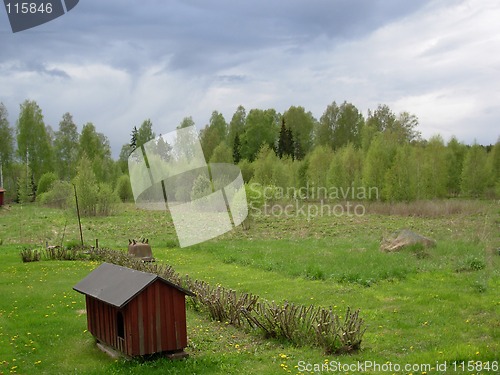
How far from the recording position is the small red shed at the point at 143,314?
9.09 m

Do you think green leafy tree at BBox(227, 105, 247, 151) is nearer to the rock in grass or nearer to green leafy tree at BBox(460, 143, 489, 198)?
green leafy tree at BBox(460, 143, 489, 198)

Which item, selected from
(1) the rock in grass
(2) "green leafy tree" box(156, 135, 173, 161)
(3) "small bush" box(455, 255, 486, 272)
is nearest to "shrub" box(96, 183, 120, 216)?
(2) "green leafy tree" box(156, 135, 173, 161)

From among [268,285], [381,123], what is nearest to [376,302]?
[268,285]

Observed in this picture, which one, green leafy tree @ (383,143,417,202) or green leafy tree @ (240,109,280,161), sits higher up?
green leafy tree @ (240,109,280,161)

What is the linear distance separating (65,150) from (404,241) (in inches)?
2462

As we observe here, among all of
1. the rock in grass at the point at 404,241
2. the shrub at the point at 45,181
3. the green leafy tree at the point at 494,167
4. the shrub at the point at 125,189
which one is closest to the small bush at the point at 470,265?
the rock in grass at the point at 404,241

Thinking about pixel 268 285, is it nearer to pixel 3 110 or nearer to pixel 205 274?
pixel 205 274

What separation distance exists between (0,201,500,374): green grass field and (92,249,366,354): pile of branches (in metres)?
0.25

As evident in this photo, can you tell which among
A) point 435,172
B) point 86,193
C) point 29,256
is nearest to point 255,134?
point 435,172

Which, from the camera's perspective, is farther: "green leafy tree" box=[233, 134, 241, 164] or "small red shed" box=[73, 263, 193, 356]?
"green leafy tree" box=[233, 134, 241, 164]

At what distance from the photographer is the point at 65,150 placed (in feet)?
238

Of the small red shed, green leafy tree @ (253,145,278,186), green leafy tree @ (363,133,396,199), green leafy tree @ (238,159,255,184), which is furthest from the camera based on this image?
green leafy tree @ (238,159,255,184)

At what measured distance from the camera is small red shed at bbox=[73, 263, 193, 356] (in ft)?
29.8

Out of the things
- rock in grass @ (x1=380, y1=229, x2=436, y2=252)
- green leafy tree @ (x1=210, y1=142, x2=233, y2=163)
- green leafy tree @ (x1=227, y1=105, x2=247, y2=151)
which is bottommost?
rock in grass @ (x1=380, y1=229, x2=436, y2=252)
